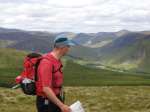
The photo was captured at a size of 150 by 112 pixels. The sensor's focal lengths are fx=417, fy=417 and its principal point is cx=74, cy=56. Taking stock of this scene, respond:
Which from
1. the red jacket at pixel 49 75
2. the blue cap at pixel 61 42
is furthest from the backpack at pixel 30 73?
the blue cap at pixel 61 42

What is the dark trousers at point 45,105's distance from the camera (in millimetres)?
9688

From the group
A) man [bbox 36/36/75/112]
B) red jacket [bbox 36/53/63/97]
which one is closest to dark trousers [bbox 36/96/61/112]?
man [bbox 36/36/75/112]

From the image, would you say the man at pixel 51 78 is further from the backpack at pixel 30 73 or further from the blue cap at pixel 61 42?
the backpack at pixel 30 73

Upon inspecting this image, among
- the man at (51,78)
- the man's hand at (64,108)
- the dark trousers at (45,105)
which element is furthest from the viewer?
the dark trousers at (45,105)

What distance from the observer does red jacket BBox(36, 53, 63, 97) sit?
9.35m

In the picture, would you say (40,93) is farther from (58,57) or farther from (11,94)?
(11,94)

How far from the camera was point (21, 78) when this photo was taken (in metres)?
9.97

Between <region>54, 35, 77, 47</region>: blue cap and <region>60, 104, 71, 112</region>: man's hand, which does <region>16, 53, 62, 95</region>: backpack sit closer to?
<region>54, 35, 77, 47</region>: blue cap

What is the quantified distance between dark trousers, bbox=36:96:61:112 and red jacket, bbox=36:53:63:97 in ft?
0.43

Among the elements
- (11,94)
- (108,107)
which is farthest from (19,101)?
(108,107)

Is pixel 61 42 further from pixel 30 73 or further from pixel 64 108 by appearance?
pixel 64 108

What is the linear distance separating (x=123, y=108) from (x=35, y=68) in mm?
30115

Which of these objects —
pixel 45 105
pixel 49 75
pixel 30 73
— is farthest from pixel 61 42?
pixel 45 105

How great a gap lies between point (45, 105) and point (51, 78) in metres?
0.75
